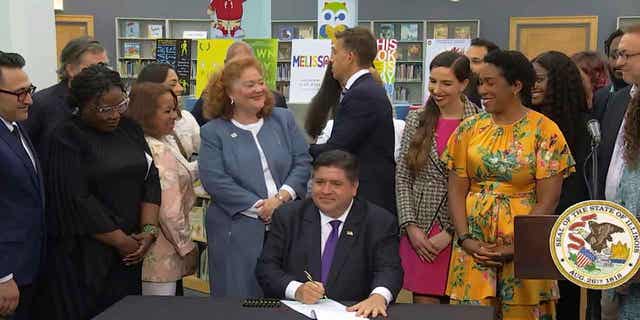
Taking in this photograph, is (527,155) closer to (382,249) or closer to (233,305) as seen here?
(382,249)

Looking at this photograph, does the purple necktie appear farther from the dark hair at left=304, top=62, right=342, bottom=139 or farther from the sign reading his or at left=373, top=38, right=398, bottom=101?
the sign reading his or at left=373, top=38, right=398, bottom=101

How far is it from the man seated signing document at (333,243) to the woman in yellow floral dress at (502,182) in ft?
1.07

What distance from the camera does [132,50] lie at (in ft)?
46.2

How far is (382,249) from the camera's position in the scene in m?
2.63

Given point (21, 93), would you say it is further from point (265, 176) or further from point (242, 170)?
point (265, 176)

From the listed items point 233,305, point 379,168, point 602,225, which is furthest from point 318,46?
point 602,225

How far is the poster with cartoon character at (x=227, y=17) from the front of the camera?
616 centimetres

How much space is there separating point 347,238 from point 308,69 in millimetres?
3309

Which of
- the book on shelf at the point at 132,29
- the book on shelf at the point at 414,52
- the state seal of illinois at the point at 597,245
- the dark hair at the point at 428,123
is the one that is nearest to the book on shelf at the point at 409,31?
the book on shelf at the point at 414,52

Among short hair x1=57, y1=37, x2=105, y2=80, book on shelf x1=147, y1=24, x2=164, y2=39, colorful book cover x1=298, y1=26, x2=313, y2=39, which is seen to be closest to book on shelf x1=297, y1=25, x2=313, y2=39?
colorful book cover x1=298, y1=26, x2=313, y2=39

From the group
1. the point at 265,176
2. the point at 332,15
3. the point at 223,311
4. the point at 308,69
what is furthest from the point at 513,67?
the point at 332,15

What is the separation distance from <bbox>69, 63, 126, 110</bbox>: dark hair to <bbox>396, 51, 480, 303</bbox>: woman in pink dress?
1.28m

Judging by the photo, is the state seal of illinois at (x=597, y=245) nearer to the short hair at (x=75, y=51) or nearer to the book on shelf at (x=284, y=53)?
the short hair at (x=75, y=51)

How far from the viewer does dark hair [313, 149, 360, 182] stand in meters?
2.68
